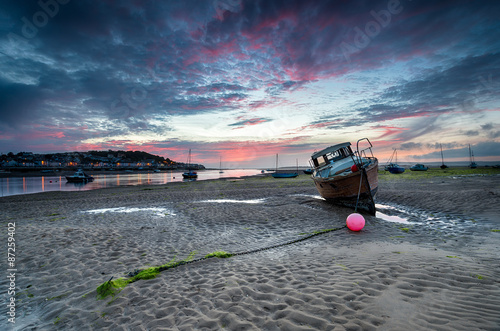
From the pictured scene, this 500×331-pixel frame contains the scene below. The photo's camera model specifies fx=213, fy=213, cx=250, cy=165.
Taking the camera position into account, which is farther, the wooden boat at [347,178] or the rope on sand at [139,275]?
the wooden boat at [347,178]

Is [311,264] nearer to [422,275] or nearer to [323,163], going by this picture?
[422,275]

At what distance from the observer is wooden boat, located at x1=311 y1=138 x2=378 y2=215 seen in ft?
39.6

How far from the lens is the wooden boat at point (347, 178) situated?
475 inches

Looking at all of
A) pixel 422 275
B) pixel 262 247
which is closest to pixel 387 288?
pixel 422 275

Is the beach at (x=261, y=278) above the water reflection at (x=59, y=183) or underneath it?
underneath

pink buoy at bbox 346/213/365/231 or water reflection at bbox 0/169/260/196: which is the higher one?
water reflection at bbox 0/169/260/196

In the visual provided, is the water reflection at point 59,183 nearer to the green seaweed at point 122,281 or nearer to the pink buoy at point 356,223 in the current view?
the green seaweed at point 122,281

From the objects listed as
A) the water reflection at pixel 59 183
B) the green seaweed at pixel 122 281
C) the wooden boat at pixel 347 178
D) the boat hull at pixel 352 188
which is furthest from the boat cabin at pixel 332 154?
the water reflection at pixel 59 183

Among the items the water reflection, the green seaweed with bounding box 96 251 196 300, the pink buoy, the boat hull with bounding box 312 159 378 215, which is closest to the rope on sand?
the green seaweed with bounding box 96 251 196 300

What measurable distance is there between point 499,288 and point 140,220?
12.7 meters

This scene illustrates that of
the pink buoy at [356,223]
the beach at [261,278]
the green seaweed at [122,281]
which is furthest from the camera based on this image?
the pink buoy at [356,223]

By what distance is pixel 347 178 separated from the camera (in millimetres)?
12398

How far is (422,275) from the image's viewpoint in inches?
171

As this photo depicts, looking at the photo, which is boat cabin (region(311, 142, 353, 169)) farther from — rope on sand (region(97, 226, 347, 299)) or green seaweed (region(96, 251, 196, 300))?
green seaweed (region(96, 251, 196, 300))
